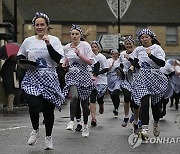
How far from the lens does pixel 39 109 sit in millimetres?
8836

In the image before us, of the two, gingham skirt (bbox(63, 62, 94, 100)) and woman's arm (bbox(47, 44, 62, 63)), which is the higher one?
woman's arm (bbox(47, 44, 62, 63))

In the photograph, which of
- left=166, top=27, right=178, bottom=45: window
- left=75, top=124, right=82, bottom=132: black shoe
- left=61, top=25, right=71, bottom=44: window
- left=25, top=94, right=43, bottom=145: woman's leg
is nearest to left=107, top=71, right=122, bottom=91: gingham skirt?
left=75, top=124, right=82, bottom=132: black shoe

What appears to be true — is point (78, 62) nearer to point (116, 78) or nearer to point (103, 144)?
point (103, 144)

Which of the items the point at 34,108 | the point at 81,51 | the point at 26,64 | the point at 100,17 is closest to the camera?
the point at 34,108

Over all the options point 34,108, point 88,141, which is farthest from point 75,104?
point 34,108

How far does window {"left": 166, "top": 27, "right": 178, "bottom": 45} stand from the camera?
55.9 meters

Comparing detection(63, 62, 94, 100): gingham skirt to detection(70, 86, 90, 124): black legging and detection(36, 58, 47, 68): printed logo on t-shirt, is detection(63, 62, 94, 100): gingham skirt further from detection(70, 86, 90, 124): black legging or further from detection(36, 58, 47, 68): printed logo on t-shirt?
detection(36, 58, 47, 68): printed logo on t-shirt

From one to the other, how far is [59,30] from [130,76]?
40625 millimetres

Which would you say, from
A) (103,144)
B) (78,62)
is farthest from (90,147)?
(78,62)

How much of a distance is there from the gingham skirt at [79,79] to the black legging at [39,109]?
91.0 inches

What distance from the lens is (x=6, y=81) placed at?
1878cm

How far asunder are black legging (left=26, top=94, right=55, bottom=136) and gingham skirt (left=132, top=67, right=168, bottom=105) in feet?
6.10

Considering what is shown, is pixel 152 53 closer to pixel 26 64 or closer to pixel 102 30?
pixel 26 64

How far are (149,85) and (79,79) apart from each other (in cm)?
154
